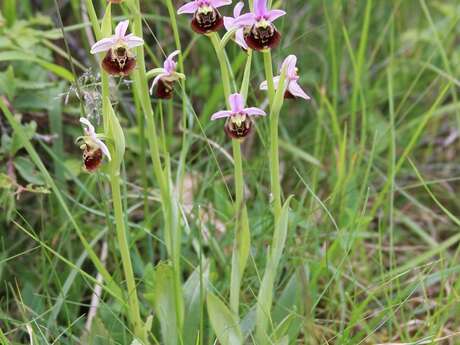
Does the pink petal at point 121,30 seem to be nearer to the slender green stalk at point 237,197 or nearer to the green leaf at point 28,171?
the slender green stalk at point 237,197

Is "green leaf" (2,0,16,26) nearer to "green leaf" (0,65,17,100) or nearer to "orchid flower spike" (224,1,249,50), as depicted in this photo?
"green leaf" (0,65,17,100)

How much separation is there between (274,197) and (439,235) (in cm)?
121

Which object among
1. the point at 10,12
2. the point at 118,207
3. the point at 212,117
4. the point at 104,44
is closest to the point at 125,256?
the point at 118,207

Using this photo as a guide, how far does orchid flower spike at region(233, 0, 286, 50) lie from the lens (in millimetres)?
1538

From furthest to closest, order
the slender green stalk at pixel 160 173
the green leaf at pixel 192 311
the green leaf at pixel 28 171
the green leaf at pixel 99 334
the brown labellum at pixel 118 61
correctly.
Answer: the green leaf at pixel 28 171, the green leaf at pixel 192 311, the green leaf at pixel 99 334, the slender green stalk at pixel 160 173, the brown labellum at pixel 118 61

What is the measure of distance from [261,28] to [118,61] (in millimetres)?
296

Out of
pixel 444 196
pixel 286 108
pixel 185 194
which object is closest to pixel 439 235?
pixel 444 196

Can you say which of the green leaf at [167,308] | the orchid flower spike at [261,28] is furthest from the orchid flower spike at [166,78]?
the green leaf at [167,308]

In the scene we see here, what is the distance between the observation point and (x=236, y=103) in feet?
5.34

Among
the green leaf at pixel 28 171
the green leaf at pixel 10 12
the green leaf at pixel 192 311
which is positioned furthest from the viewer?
the green leaf at pixel 10 12

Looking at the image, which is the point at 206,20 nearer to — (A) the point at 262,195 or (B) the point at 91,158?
(B) the point at 91,158

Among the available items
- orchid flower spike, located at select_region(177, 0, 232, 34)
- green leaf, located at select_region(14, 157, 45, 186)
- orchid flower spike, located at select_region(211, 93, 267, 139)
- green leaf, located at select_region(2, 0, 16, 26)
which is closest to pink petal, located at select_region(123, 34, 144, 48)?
orchid flower spike, located at select_region(177, 0, 232, 34)

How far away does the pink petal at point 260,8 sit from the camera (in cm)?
156

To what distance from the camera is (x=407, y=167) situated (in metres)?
2.86
